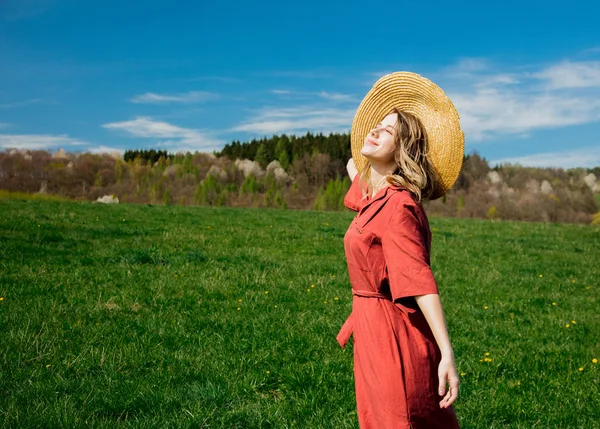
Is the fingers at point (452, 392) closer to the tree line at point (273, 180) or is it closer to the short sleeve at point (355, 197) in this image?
the short sleeve at point (355, 197)

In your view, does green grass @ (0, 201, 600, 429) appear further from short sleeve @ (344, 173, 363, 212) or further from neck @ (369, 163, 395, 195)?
neck @ (369, 163, 395, 195)

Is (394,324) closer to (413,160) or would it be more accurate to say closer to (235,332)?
(413,160)

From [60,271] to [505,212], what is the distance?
55.3m

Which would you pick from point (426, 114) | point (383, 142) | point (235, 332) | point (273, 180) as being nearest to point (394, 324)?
point (383, 142)

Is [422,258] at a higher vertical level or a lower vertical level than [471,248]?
higher

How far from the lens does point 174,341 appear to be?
6371 millimetres

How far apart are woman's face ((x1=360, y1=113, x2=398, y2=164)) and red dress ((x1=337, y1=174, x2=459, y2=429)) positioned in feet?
0.69

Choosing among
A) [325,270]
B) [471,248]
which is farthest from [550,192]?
[325,270]

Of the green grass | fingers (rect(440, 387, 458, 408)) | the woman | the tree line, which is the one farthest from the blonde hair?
the tree line

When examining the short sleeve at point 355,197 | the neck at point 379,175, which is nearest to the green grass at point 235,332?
the short sleeve at point 355,197

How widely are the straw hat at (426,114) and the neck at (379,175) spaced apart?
227 millimetres

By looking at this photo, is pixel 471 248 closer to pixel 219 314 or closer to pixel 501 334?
pixel 501 334

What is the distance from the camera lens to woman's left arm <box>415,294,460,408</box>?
233 cm

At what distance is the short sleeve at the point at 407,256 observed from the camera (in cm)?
238
